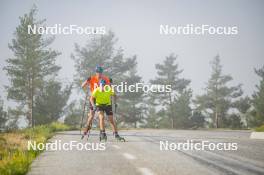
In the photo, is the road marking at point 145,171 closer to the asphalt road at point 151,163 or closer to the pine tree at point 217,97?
the asphalt road at point 151,163

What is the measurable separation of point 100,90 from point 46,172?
6.44 meters

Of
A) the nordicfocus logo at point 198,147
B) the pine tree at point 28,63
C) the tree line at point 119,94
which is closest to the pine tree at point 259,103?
the tree line at point 119,94

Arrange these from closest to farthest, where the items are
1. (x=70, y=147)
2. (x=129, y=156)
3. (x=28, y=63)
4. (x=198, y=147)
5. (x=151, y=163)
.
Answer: (x=151, y=163), (x=129, y=156), (x=198, y=147), (x=70, y=147), (x=28, y=63)

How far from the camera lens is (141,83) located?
6341 centimetres

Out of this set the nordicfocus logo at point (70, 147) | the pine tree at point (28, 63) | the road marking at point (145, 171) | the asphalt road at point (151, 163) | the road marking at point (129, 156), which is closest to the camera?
the road marking at point (145, 171)

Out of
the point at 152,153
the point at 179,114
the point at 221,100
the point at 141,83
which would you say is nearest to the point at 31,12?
the point at 141,83

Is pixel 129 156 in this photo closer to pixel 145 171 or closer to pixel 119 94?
pixel 145 171

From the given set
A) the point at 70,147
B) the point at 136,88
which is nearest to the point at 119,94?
the point at 136,88

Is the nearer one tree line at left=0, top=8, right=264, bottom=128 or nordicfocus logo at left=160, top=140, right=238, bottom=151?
nordicfocus logo at left=160, top=140, right=238, bottom=151

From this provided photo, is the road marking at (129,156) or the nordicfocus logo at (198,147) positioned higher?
the nordicfocus logo at (198,147)

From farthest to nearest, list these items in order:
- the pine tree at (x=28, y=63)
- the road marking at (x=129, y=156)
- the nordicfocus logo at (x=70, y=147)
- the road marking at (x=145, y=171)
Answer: the pine tree at (x=28, y=63) < the nordicfocus logo at (x=70, y=147) < the road marking at (x=129, y=156) < the road marking at (x=145, y=171)

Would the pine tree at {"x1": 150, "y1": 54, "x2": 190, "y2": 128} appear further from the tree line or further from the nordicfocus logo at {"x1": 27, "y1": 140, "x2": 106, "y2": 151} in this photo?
the nordicfocus logo at {"x1": 27, "y1": 140, "x2": 106, "y2": 151}

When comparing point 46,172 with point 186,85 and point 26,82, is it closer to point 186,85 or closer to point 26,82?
point 26,82

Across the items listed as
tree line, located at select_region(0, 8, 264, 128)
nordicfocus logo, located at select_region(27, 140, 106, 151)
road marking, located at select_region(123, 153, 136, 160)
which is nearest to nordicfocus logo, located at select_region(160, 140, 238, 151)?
road marking, located at select_region(123, 153, 136, 160)
